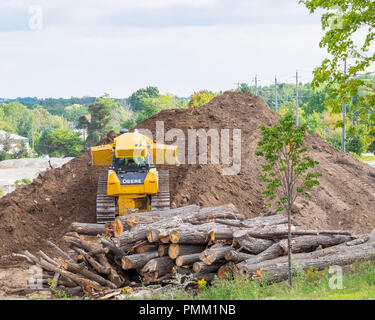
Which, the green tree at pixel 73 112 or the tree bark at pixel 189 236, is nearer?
the tree bark at pixel 189 236

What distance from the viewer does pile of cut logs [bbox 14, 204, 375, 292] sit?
42.7ft

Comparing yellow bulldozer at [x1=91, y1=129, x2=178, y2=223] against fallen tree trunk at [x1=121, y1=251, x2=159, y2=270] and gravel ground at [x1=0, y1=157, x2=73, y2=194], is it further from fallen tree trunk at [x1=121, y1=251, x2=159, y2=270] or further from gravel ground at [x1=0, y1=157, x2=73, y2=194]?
gravel ground at [x1=0, y1=157, x2=73, y2=194]

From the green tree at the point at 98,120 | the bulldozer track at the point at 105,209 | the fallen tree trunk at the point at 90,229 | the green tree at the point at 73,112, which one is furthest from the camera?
the green tree at the point at 73,112

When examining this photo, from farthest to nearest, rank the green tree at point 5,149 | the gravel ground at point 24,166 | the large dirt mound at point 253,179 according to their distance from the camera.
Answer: the green tree at point 5,149
the gravel ground at point 24,166
the large dirt mound at point 253,179

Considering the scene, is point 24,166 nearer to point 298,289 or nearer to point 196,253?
point 196,253

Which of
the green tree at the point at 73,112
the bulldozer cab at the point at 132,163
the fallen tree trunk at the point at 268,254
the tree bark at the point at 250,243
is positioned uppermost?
the bulldozer cab at the point at 132,163

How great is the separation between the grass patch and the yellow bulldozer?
7.39 meters

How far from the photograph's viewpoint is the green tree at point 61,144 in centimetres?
9238

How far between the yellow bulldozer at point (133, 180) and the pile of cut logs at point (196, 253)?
5.06m

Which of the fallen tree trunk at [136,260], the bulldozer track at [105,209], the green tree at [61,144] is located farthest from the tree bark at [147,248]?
the green tree at [61,144]

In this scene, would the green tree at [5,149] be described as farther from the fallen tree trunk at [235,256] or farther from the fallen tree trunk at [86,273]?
the fallen tree trunk at [235,256]

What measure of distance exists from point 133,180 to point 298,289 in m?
8.97
